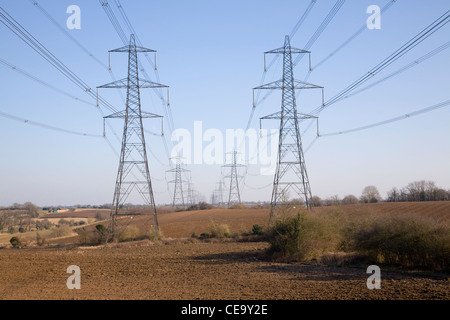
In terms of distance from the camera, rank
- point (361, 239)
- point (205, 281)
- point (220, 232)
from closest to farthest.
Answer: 1. point (205, 281)
2. point (361, 239)
3. point (220, 232)

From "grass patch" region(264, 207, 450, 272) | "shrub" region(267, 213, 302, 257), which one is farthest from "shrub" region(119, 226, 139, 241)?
"shrub" region(267, 213, 302, 257)

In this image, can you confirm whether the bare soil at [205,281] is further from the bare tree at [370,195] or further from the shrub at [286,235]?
the bare tree at [370,195]

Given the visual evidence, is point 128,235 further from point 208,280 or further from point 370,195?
point 370,195

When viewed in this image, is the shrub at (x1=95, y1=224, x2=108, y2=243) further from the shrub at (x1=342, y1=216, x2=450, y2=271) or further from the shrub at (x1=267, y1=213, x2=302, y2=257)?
the shrub at (x1=342, y1=216, x2=450, y2=271)

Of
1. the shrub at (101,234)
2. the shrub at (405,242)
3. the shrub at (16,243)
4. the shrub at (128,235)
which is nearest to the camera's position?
the shrub at (405,242)

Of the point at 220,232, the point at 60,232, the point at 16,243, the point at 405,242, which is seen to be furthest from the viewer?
the point at 60,232

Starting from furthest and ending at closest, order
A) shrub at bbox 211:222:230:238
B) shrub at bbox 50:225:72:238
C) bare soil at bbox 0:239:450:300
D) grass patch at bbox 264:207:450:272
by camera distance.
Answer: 1. shrub at bbox 50:225:72:238
2. shrub at bbox 211:222:230:238
3. grass patch at bbox 264:207:450:272
4. bare soil at bbox 0:239:450:300

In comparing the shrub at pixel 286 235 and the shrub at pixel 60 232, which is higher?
the shrub at pixel 286 235

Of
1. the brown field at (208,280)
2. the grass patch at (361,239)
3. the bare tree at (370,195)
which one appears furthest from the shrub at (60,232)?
the bare tree at (370,195)

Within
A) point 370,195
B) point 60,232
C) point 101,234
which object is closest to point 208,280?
point 101,234

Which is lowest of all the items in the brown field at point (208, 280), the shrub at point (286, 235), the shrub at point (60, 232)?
the shrub at point (60, 232)

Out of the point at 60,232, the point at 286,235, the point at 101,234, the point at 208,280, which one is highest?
the point at 286,235

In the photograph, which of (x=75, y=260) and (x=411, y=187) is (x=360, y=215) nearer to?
(x=75, y=260)
